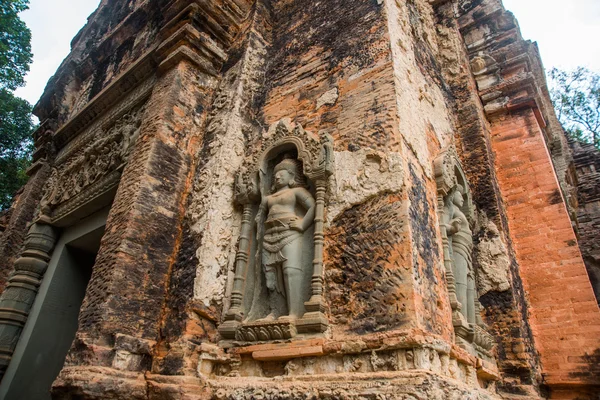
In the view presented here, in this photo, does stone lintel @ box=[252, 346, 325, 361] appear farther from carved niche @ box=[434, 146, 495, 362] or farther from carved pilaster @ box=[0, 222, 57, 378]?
carved pilaster @ box=[0, 222, 57, 378]

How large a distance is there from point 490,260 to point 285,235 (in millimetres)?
2653

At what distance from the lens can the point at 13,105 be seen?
1435cm

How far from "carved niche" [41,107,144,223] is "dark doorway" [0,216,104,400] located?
0.44 m

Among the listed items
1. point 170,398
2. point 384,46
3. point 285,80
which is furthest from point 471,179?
point 170,398

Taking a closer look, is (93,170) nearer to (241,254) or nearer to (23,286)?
(23,286)

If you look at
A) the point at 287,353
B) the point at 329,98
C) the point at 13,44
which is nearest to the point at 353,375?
the point at 287,353

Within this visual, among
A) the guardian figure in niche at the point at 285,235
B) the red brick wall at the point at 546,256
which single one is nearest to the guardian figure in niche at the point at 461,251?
the red brick wall at the point at 546,256

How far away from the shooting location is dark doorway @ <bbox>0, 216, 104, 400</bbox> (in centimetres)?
512

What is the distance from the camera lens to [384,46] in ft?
13.9

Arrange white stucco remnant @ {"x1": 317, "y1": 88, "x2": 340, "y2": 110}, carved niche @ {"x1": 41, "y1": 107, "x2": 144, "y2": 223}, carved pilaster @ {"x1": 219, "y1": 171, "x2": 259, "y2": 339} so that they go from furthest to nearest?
1. carved niche @ {"x1": 41, "y1": 107, "x2": 144, "y2": 223}
2. white stucco remnant @ {"x1": 317, "y1": 88, "x2": 340, "y2": 110}
3. carved pilaster @ {"x1": 219, "y1": 171, "x2": 259, "y2": 339}

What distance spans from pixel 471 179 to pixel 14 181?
604 inches

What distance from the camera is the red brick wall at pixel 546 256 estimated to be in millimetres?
4484

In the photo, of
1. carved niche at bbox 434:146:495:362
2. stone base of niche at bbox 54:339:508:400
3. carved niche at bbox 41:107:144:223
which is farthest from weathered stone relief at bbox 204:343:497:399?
carved niche at bbox 41:107:144:223

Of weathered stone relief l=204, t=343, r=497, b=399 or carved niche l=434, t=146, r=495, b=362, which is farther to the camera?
carved niche l=434, t=146, r=495, b=362
